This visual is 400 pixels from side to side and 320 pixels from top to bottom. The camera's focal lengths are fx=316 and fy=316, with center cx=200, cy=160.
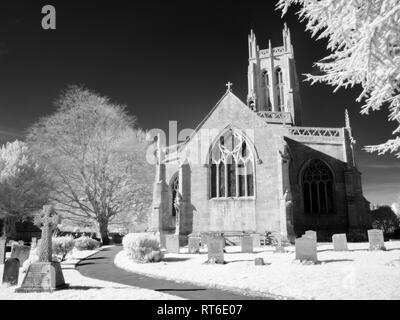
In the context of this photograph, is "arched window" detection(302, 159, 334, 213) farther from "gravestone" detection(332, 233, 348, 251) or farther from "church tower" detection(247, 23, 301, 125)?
"church tower" detection(247, 23, 301, 125)

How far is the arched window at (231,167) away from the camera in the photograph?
78.4 feet

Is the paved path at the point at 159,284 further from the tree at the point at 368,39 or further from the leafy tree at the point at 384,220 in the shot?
the leafy tree at the point at 384,220

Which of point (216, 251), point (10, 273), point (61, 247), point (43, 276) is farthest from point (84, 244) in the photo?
point (43, 276)

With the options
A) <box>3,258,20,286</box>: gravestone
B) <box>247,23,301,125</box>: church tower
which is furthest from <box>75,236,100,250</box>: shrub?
<box>247,23,301,125</box>: church tower

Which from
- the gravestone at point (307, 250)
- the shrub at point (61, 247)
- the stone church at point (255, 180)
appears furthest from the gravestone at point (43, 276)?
the stone church at point (255, 180)

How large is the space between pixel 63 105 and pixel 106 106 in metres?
3.85

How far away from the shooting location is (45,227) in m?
9.88

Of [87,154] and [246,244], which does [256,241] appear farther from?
[87,154]

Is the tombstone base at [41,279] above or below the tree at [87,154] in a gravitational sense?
below

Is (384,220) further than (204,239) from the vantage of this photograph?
Yes

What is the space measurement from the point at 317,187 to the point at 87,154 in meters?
20.6

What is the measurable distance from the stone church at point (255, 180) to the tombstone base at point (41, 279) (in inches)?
571

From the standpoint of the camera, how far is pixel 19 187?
111ft
